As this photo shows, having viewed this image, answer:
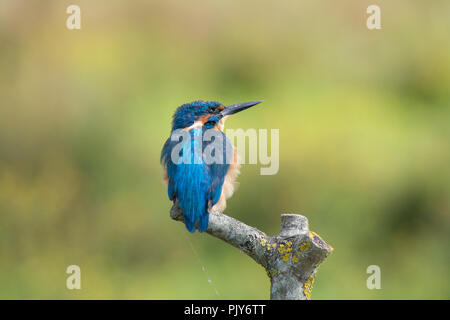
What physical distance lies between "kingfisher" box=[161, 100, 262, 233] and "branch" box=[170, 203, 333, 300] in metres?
0.25

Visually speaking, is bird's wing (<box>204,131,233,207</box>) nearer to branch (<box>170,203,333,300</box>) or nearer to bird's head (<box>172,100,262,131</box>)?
bird's head (<box>172,100,262,131</box>)

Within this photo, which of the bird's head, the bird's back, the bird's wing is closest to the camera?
the bird's back

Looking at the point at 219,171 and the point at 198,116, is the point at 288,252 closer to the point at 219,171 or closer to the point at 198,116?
the point at 219,171

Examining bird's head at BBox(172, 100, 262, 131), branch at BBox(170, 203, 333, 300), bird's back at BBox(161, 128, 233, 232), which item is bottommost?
branch at BBox(170, 203, 333, 300)

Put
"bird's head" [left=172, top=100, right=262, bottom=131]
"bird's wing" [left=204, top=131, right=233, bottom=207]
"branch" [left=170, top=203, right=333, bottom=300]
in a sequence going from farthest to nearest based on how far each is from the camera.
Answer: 1. "bird's head" [left=172, top=100, right=262, bottom=131]
2. "bird's wing" [left=204, top=131, right=233, bottom=207]
3. "branch" [left=170, top=203, right=333, bottom=300]

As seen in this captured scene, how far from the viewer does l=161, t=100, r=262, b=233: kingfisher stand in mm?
2213

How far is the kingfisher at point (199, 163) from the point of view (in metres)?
2.21

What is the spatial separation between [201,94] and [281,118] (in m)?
0.62

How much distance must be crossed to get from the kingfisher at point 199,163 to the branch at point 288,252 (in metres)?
0.25

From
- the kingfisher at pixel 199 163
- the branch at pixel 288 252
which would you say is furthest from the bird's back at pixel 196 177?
the branch at pixel 288 252

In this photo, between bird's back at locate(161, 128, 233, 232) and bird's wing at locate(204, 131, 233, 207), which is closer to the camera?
bird's back at locate(161, 128, 233, 232)

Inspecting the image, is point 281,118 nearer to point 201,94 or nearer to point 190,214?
point 201,94

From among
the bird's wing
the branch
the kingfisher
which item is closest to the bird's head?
the kingfisher

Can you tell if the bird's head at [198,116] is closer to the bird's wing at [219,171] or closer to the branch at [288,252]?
the bird's wing at [219,171]
